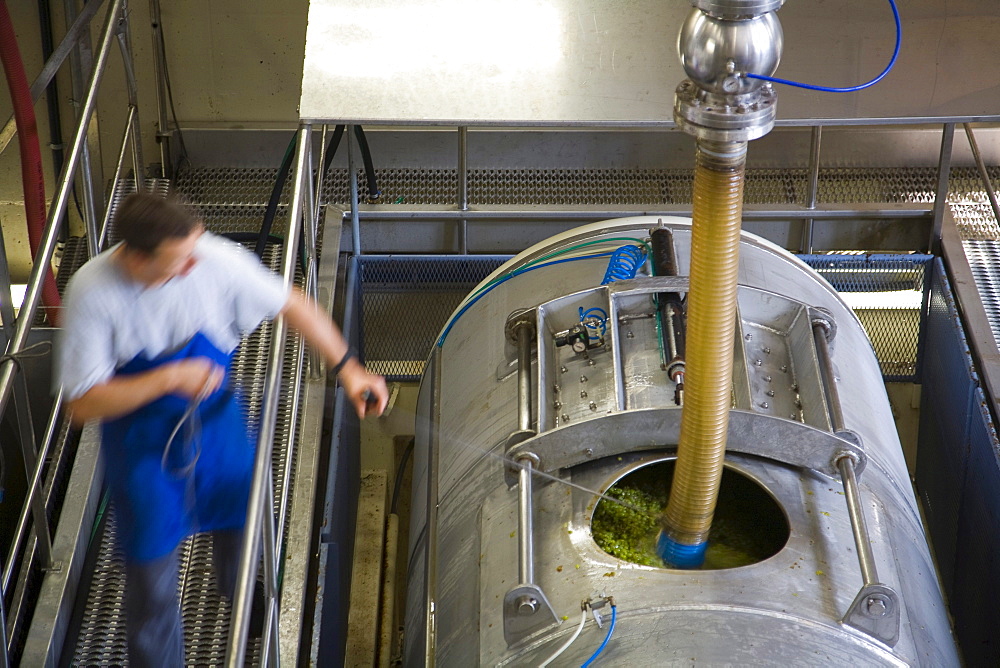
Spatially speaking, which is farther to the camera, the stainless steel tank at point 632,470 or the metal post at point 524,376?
the metal post at point 524,376

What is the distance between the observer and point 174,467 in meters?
2.54

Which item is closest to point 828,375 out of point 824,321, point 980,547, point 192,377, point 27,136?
point 824,321

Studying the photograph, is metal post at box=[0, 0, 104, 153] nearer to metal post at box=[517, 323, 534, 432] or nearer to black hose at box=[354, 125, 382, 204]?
black hose at box=[354, 125, 382, 204]

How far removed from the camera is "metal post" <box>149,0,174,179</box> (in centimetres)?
553

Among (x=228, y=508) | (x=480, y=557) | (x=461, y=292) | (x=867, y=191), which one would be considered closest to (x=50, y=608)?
(x=228, y=508)

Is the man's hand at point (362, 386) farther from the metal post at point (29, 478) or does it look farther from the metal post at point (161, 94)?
the metal post at point (161, 94)

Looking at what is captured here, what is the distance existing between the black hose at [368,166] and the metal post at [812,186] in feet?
7.13

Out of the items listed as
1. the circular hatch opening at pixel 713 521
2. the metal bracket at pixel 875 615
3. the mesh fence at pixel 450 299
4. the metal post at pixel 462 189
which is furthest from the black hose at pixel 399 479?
the metal bracket at pixel 875 615

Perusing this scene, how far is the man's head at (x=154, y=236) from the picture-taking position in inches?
89.8

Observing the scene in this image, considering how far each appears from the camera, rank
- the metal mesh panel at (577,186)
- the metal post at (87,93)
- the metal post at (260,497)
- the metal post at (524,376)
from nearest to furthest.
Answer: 1. the metal post at (260,497)
2. the metal post at (524,376)
3. the metal post at (87,93)
4. the metal mesh panel at (577,186)

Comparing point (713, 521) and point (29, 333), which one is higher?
point (29, 333)

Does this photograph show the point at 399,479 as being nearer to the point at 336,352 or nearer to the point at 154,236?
the point at 336,352

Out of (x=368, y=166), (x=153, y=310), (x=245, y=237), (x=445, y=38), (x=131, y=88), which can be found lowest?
(x=245, y=237)

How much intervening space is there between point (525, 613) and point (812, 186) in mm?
3322
